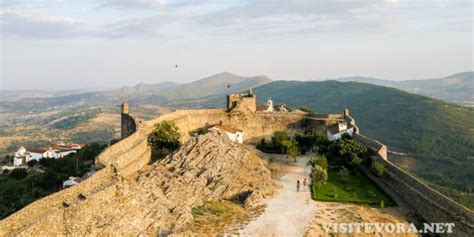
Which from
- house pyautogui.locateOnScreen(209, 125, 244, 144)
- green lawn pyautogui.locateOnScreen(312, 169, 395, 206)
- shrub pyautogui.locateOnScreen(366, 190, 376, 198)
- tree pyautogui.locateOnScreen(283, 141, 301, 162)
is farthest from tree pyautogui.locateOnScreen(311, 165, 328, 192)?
house pyautogui.locateOnScreen(209, 125, 244, 144)

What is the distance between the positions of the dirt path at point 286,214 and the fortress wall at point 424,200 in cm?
686

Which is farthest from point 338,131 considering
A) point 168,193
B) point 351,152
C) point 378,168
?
point 168,193

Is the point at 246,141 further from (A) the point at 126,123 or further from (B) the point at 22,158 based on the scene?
(B) the point at 22,158

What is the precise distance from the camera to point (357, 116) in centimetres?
15162

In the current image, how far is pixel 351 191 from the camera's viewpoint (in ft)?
117

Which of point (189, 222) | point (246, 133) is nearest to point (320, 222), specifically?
point (189, 222)

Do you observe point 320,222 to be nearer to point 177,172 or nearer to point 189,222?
point 189,222

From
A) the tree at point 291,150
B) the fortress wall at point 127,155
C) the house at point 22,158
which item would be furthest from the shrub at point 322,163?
the house at point 22,158

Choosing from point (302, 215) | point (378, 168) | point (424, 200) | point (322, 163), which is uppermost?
point (322, 163)

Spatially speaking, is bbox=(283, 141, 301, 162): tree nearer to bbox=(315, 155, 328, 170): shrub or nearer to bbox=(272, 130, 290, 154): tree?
bbox=(272, 130, 290, 154): tree

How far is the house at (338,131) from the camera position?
48.5 meters

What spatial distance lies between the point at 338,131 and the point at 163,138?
20.0m

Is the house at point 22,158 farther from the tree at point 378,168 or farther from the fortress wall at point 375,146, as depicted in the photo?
the tree at point 378,168

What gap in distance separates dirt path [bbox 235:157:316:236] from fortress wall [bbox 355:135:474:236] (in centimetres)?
A: 686
